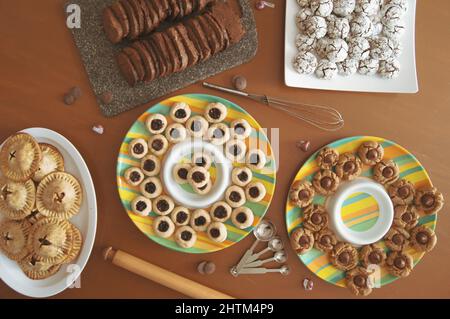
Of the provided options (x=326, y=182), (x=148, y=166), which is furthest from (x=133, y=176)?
(x=326, y=182)

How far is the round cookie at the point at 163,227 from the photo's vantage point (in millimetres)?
1664

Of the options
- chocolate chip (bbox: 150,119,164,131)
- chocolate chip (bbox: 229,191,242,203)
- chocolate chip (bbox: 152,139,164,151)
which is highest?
chocolate chip (bbox: 150,119,164,131)

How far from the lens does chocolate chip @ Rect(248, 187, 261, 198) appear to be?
66.4 inches

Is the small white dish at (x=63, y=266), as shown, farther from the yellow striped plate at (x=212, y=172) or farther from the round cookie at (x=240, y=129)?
the round cookie at (x=240, y=129)

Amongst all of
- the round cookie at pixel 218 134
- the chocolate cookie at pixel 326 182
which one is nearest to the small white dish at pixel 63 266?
the round cookie at pixel 218 134


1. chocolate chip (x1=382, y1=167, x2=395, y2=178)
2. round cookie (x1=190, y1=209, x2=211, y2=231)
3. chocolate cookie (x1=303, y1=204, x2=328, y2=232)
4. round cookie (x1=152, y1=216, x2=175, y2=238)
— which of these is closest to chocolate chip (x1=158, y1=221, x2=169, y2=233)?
round cookie (x1=152, y1=216, x2=175, y2=238)

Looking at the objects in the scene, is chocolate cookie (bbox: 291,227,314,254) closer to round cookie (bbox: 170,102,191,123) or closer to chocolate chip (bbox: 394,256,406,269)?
chocolate chip (bbox: 394,256,406,269)

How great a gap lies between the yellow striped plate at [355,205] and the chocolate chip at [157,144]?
567mm

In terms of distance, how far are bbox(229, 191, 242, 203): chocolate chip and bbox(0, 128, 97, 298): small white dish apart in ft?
1.78

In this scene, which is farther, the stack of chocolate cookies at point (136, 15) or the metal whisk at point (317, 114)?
the metal whisk at point (317, 114)

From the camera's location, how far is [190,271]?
1731mm

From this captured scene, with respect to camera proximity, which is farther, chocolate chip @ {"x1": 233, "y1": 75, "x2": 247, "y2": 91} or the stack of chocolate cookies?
chocolate chip @ {"x1": 233, "y1": 75, "x2": 247, "y2": 91}

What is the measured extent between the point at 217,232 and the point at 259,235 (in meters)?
0.18
